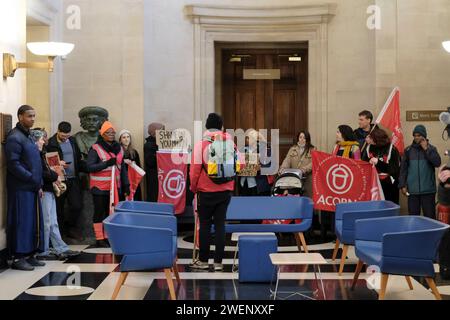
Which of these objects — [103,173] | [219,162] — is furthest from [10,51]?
[219,162]

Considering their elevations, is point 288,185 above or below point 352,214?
above

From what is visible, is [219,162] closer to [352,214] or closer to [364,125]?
[352,214]

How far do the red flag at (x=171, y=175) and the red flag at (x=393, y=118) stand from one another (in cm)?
303

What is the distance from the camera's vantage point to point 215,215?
8.56 m

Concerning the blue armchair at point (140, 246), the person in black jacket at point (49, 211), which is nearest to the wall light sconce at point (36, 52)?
the person in black jacket at point (49, 211)

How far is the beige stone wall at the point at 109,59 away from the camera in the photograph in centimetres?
1217

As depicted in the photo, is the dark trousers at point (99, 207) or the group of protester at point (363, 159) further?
the dark trousers at point (99, 207)

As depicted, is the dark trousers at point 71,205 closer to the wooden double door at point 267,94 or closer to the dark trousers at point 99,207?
the dark trousers at point 99,207

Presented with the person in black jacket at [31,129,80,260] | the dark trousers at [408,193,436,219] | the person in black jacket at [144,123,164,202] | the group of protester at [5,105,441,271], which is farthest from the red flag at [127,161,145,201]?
the dark trousers at [408,193,436,219]

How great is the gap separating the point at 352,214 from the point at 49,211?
12.0 ft

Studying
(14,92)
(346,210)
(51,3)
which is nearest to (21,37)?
(14,92)

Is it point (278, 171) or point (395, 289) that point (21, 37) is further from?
point (395, 289)

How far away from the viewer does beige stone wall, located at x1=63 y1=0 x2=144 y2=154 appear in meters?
12.2

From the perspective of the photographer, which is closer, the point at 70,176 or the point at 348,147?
the point at 70,176
